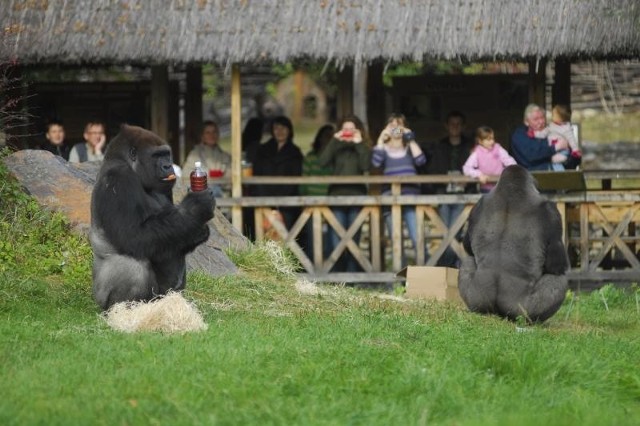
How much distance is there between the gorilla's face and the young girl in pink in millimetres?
7386

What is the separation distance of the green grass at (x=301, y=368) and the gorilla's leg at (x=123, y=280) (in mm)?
241

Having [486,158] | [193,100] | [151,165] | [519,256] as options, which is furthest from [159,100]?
[151,165]

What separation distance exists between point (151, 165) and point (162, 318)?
46.6 inches

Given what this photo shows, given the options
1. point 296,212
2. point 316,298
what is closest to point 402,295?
point 316,298

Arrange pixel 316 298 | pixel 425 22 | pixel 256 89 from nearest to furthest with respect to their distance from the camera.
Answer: pixel 316 298 < pixel 425 22 < pixel 256 89

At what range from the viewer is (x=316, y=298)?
484 inches

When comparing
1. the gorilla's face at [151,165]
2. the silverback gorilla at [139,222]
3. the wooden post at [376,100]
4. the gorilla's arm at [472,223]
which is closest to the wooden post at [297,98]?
the wooden post at [376,100]

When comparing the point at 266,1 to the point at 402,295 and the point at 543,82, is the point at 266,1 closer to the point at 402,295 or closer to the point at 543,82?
the point at 543,82

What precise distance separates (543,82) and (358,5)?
3028 millimetres

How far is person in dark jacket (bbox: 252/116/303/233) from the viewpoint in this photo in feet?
58.5

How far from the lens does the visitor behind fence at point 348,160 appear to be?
17219 mm

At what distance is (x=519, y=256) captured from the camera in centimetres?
1197

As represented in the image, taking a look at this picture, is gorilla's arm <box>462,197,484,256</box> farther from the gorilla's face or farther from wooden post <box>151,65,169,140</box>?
wooden post <box>151,65,169,140</box>

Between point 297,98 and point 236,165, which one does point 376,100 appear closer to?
point 236,165
